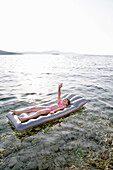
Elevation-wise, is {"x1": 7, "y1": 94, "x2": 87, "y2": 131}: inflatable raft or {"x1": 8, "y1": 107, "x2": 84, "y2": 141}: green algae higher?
{"x1": 7, "y1": 94, "x2": 87, "y2": 131}: inflatable raft

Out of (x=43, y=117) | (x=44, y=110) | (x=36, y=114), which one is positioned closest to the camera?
(x=43, y=117)

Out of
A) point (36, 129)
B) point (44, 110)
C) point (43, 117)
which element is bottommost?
point (36, 129)

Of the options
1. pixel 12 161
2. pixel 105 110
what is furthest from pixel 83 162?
pixel 105 110

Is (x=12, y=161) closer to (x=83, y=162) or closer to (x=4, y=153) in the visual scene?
(x=4, y=153)

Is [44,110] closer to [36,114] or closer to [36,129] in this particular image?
[36,114]

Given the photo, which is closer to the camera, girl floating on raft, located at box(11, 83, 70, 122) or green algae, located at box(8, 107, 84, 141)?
green algae, located at box(8, 107, 84, 141)

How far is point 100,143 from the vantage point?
5828mm

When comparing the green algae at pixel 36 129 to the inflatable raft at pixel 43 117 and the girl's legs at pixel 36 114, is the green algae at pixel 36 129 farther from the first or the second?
the girl's legs at pixel 36 114

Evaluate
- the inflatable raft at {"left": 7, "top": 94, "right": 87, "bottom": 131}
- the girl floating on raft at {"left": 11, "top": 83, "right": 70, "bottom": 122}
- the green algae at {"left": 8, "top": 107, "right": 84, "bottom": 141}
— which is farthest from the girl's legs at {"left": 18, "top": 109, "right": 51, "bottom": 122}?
the green algae at {"left": 8, "top": 107, "right": 84, "bottom": 141}

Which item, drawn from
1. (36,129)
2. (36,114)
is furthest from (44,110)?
(36,129)

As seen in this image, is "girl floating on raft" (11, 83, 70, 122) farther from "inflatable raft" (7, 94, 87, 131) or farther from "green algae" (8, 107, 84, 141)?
"green algae" (8, 107, 84, 141)

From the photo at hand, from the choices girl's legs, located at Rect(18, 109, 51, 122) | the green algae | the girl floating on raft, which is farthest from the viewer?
the girl floating on raft

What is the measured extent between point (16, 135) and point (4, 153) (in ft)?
3.56

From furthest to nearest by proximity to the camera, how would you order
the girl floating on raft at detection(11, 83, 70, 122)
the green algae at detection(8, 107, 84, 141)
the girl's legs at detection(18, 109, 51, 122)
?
the girl floating on raft at detection(11, 83, 70, 122)
the girl's legs at detection(18, 109, 51, 122)
the green algae at detection(8, 107, 84, 141)
